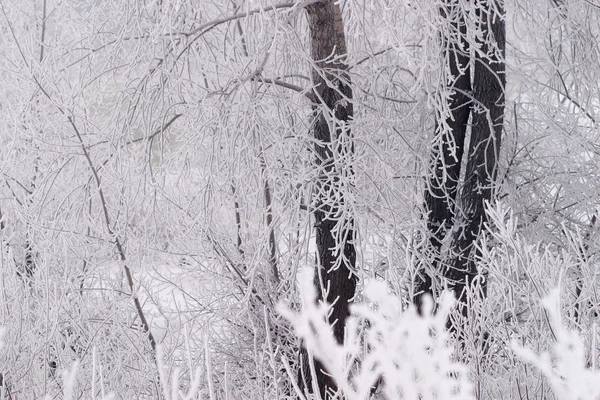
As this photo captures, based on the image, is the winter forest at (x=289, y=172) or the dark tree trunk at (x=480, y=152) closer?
the winter forest at (x=289, y=172)

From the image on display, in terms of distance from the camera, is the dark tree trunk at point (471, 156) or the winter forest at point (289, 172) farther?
the dark tree trunk at point (471, 156)

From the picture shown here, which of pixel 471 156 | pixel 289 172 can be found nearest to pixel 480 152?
pixel 471 156

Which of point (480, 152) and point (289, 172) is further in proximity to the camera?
point (480, 152)

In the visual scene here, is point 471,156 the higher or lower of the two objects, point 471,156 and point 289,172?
the higher

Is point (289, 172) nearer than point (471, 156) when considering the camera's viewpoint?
Yes

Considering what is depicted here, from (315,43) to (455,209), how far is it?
2.16m

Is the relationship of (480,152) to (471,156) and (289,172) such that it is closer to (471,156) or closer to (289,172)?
(471,156)

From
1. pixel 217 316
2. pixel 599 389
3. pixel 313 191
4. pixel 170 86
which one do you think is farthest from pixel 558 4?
pixel 599 389

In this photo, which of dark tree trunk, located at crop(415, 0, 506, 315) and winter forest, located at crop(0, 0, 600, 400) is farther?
dark tree trunk, located at crop(415, 0, 506, 315)

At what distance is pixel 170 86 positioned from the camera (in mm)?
6766

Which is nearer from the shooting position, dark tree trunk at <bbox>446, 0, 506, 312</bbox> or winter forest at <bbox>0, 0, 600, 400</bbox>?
winter forest at <bbox>0, 0, 600, 400</bbox>

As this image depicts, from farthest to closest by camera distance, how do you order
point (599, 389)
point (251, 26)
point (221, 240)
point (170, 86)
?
point (221, 240) < point (170, 86) < point (251, 26) < point (599, 389)

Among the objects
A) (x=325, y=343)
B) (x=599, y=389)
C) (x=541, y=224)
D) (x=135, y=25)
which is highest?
(x=135, y=25)

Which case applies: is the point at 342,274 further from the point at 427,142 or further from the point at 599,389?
the point at 599,389
